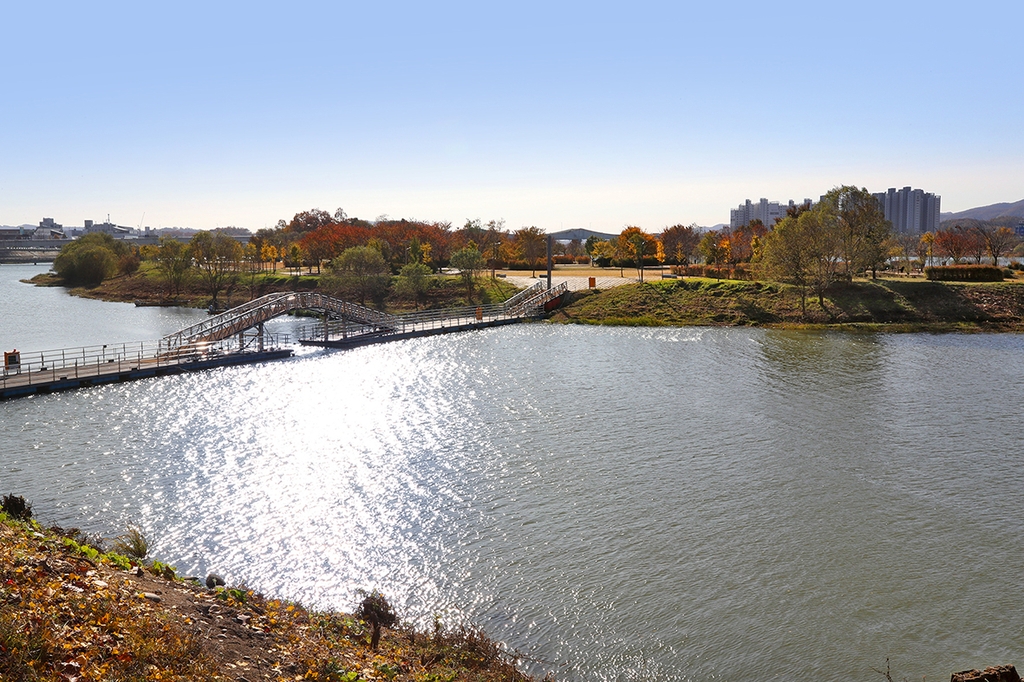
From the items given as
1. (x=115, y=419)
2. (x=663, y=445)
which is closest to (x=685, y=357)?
(x=663, y=445)

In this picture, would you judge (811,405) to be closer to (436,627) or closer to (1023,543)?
(1023,543)

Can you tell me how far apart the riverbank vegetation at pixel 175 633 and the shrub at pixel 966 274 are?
64915 mm

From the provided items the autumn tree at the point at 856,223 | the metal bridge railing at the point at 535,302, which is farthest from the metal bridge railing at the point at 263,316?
the autumn tree at the point at 856,223

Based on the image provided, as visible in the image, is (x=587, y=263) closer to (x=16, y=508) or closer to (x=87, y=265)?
(x=87, y=265)

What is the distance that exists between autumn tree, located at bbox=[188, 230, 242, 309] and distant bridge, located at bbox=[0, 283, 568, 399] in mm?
35428

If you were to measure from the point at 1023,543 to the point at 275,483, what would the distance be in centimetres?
A: 2028

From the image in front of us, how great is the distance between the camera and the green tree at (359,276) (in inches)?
3034

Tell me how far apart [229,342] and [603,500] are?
4073cm

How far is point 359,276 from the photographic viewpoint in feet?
253

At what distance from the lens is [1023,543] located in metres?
18.9

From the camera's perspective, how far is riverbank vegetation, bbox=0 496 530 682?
33.0 feet

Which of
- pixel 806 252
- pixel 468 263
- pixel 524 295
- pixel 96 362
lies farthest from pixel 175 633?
pixel 468 263

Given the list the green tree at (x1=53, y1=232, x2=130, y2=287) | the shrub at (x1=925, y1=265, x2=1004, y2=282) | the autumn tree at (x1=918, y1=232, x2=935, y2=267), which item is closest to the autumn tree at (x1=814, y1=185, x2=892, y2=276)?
the shrub at (x1=925, y1=265, x2=1004, y2=282)

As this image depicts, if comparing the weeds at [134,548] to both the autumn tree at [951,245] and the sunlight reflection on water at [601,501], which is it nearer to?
the sunlight reflection on water at [601,501]
